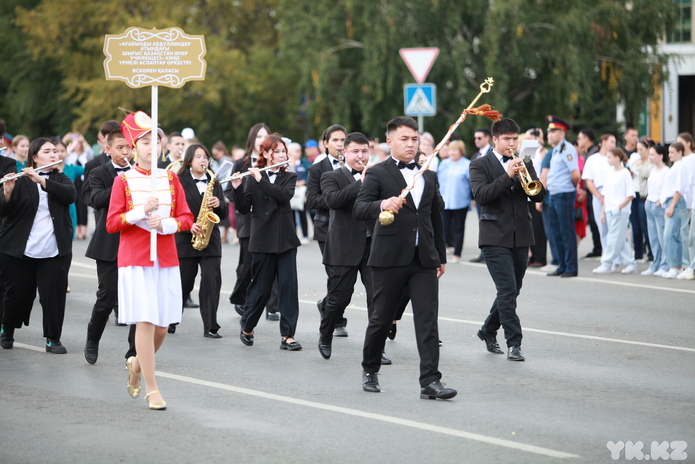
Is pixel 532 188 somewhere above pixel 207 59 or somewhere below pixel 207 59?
below

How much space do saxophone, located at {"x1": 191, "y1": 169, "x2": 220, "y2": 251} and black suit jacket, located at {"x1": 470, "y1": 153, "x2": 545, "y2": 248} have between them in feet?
8.61

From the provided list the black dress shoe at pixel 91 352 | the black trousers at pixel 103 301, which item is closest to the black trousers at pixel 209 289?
the black trousers at pixel 103 301

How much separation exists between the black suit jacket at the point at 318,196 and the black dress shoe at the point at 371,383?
242 centimetres

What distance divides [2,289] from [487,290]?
20.8ft

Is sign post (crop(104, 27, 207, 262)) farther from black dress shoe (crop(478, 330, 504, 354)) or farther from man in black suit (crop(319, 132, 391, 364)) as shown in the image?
black dress shoe (crop(478, 330, 504, 354))

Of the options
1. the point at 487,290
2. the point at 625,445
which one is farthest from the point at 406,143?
the point at 487,290

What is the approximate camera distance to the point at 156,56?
8781 millimetres

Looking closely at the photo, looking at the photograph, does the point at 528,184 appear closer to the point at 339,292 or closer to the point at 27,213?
the point at 339,292

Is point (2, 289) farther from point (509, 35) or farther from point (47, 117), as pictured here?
point (47, 117)

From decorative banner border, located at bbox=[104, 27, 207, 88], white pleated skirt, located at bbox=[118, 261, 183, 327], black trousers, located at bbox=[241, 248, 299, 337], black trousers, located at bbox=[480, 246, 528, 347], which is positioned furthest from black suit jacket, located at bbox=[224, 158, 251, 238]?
white pleated skirt, located at bbox=[118, 261, 183, 327]

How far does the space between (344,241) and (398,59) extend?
23673 millimetres

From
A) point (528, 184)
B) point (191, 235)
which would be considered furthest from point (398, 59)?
point (528, 184)

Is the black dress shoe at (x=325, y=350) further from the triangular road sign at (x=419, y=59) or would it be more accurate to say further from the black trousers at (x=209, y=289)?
the triangular road sign at (x=419, y=59)

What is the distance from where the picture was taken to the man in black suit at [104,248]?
32.4ft
